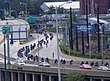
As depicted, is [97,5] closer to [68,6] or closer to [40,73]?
[68,6]

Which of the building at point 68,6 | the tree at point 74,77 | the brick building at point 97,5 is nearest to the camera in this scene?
the tree at point 74,77

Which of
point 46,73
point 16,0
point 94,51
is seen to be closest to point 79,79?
point 46,73

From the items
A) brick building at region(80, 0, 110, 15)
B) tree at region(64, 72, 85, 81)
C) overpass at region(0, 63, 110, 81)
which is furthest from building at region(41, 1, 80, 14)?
tree at region(64, 72, 85, 81)

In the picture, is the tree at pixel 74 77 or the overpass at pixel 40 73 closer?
the tree at pixel 74 77

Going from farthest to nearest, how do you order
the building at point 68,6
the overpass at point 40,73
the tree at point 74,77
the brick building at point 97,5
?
the building at point 68,6
the brick building at point 97,5
the overpass at point 40,73
the tree at point 74,77

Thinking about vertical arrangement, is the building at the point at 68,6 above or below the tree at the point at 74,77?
above

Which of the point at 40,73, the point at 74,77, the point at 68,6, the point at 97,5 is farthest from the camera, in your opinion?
the point at 68,6

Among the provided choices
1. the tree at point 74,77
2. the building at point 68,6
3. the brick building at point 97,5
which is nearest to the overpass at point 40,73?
the tree at point 74,77

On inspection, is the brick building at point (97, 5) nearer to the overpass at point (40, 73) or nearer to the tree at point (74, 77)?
the overpass at point (40, 73)

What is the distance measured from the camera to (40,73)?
52438 millimetres

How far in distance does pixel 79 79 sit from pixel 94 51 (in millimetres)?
22467

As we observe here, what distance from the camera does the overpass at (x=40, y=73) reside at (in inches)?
1875

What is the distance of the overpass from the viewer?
1875 inches

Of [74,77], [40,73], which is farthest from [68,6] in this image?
[74,77]
